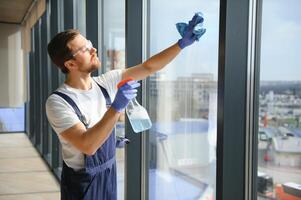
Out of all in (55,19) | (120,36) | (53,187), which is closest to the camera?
(120,36)

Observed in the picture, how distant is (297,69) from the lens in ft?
5.01

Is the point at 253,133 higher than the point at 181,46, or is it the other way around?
the point at 181,46

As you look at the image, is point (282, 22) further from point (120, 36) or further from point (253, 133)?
point (120, 36)

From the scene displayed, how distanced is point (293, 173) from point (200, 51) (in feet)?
3.09

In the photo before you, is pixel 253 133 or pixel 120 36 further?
pixel 120 36

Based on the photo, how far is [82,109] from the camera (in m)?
1.86

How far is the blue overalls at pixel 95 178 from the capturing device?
190 cm

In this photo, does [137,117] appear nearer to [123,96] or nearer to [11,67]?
[123,96]

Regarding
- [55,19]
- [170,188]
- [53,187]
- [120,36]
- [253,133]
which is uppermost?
[55,19]

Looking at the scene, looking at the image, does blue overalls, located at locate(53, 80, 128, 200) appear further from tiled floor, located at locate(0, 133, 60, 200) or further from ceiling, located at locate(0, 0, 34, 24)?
ceiling, located at locate(0, 0, 34, 24)

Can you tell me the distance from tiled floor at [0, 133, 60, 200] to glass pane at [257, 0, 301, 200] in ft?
11.1

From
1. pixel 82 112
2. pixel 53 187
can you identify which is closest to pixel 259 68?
pixel 82 112

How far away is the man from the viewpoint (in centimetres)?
175

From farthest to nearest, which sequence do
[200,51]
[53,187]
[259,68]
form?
[53,187] → [200,51] → [259,68]
